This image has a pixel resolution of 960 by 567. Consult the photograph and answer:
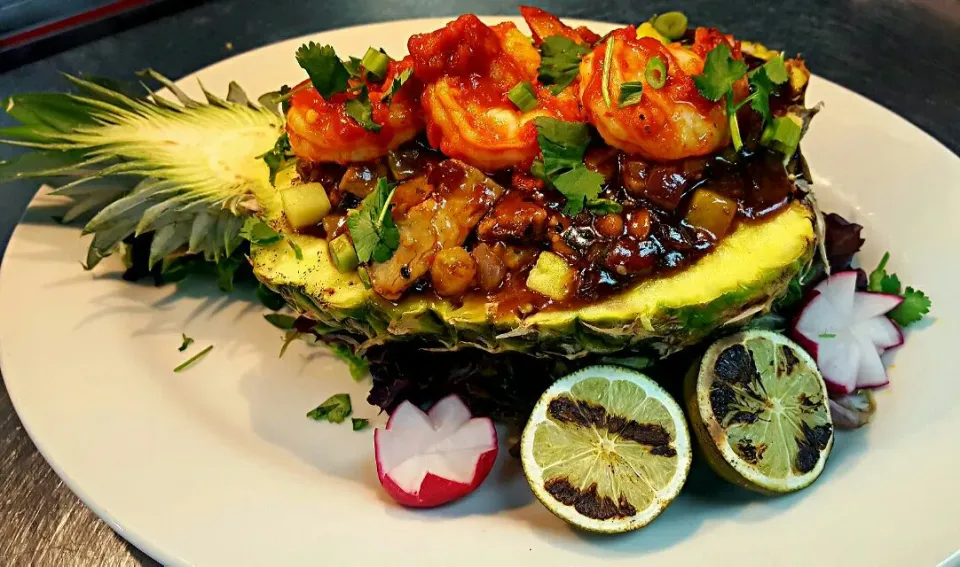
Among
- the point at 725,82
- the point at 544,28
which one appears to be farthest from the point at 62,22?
the point at 725,82

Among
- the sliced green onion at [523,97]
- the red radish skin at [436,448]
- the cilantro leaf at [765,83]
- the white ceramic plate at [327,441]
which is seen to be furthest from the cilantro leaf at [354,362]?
the cilantro leaf at [765,83]

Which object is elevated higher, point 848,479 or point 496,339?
point 496,339

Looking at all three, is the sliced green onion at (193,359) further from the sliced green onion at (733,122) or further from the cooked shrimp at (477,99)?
the sliced green onion at (733,122)


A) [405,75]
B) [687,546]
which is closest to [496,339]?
[687,546]

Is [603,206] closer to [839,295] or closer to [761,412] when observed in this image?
[761,412]

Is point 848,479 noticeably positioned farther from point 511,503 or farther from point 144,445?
point 144,445
